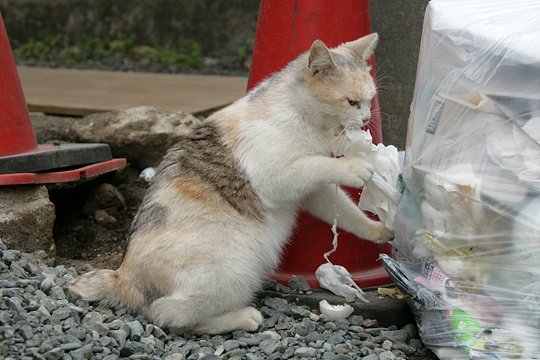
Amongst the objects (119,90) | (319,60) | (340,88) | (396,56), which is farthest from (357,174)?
(119,90)

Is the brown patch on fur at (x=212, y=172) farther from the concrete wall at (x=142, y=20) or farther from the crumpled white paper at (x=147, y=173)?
the concrete wall at (x=142, y=20)

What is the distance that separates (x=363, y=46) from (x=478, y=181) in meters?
0.86

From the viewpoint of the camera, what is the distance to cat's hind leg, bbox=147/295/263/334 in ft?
10.4

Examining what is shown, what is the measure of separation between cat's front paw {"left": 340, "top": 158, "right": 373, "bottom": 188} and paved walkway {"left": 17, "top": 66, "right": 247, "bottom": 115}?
2.42m

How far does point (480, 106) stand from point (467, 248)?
20.0 inches

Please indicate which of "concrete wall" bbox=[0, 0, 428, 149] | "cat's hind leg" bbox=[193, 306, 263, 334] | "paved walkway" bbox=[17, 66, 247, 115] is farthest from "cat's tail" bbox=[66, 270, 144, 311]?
"concrete wall" bbox=[0, 0, 428, 149]

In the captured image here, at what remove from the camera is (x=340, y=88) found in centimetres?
328

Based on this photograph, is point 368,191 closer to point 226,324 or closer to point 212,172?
point 212,172

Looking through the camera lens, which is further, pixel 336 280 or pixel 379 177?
pixel 336 280

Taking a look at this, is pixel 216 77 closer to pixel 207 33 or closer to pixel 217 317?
pixel 207 33

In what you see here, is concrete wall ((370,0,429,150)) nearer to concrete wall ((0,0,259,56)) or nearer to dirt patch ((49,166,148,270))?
dirt patch ((49,166,148,270))

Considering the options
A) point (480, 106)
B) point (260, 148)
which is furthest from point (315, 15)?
point (480, 106)

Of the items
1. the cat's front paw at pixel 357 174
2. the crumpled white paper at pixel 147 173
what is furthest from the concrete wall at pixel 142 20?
the cat's front paw at pixel 357 174

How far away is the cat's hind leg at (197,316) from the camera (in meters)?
3.17
